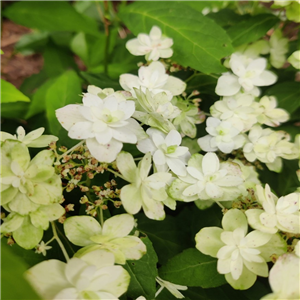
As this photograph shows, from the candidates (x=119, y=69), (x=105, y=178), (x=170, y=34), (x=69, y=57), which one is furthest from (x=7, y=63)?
(x=105, y=178)

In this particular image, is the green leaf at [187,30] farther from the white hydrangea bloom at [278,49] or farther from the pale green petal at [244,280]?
the pale green petal at [244,280]

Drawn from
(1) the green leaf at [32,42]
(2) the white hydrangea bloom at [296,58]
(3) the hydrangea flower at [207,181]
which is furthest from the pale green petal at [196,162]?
(1) the green leaf at [32,42]

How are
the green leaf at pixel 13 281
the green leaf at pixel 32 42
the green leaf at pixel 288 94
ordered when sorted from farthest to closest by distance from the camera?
the green leaf at pixel 32 42 < the green leaf at pixel 288 94 < the green leaf at pixel 13 281

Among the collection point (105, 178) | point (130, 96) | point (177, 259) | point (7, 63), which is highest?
point (130, 96)

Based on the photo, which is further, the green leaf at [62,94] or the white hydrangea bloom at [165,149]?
the green leaf at [62,94]

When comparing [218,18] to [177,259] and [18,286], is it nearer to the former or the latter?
[177,259]

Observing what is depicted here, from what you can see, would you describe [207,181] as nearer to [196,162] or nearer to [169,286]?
[196,162]
